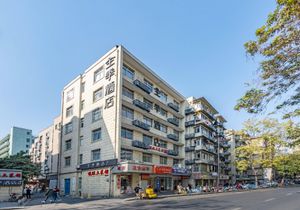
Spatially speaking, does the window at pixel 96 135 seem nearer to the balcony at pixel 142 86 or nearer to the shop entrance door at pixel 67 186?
the balcony at pixel 142 86

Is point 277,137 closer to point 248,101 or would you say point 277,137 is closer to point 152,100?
point 152,100

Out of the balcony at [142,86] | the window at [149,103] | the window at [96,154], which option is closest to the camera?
the window at [96,154]

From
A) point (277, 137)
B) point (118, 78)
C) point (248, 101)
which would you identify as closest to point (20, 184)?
point (118, 78)

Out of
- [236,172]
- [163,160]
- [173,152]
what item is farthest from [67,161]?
[236,172]

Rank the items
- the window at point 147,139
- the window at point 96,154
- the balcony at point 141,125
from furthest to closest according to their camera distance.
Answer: the window at point 147,139
the balcony at point 141,125
the window at point 96,154

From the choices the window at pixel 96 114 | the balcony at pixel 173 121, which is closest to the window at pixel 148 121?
the balcony at pixel 173 121

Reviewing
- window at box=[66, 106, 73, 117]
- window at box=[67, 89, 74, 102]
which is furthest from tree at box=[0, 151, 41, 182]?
window at box=[67, 89, 74, 102]

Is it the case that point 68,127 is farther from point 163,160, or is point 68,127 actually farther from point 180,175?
point 180,175

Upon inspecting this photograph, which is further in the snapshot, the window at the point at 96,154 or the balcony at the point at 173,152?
the balcony at the point at 173,152

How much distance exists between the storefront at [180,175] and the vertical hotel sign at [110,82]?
15329mm

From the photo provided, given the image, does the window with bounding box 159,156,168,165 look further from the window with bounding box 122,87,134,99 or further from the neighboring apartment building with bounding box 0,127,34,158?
the neighboring apartment building with bounding box 0,127,34,158

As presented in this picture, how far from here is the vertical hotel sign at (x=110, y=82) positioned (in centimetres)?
3572

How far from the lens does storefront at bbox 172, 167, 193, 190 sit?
4444 centimetres

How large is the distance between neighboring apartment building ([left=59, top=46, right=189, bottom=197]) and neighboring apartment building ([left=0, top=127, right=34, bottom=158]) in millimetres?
77621
